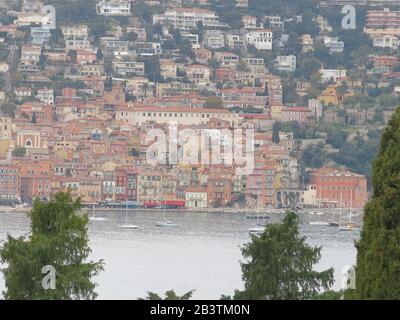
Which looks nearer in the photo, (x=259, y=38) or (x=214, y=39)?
(x=259, y=38)

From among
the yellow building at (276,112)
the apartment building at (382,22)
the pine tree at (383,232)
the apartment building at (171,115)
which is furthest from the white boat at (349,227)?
the apartment building at (382,22)

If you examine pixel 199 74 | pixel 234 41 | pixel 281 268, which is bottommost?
pixel 281 268

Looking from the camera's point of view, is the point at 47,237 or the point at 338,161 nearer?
the point at 47,237

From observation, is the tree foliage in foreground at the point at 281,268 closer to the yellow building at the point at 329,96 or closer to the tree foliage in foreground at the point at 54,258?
the tree foliage in foreground at the point at 54,258

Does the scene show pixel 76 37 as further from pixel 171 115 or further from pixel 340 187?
pixel 340 187

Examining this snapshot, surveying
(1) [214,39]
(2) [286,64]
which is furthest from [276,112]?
(1) [214,39]

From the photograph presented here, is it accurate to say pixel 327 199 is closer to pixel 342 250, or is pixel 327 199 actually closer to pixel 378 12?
pixel 342 250
